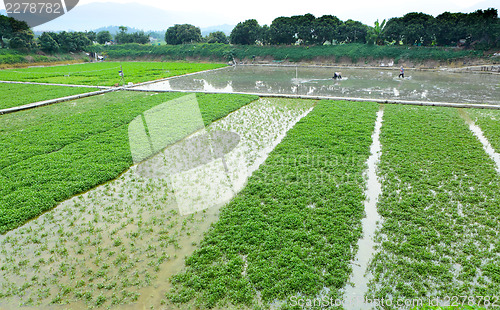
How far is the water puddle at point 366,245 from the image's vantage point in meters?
4.27

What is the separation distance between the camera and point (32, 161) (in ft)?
29.3

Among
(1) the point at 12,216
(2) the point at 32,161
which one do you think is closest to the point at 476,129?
(1) the point at 12,216

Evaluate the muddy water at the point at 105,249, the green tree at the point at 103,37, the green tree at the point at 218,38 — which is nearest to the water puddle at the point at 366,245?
the muddy water at the point at 105,249

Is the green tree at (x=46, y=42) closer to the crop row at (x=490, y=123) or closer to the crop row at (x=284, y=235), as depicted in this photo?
the crop row at (x=284, y=235)

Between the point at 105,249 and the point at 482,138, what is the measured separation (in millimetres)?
12790

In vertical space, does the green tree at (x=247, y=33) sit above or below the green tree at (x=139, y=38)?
below

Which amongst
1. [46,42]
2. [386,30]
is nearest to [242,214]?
[386,30]

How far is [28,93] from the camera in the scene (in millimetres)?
20375

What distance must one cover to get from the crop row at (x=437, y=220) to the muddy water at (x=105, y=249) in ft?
11.6

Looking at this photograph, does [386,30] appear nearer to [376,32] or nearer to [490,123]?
[376,32]

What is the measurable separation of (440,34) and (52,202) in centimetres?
4729

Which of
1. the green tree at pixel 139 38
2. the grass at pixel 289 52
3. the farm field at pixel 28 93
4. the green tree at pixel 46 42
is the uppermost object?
the green tree at pixel 139 38

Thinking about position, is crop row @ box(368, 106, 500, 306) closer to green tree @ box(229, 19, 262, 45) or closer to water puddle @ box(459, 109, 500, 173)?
water puddle @ box(459, 109, 500, 173)

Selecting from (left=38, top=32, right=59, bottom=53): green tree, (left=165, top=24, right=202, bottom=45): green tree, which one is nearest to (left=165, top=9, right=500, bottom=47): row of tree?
(left=165, top=24, right=202, bottom=45): green tree
